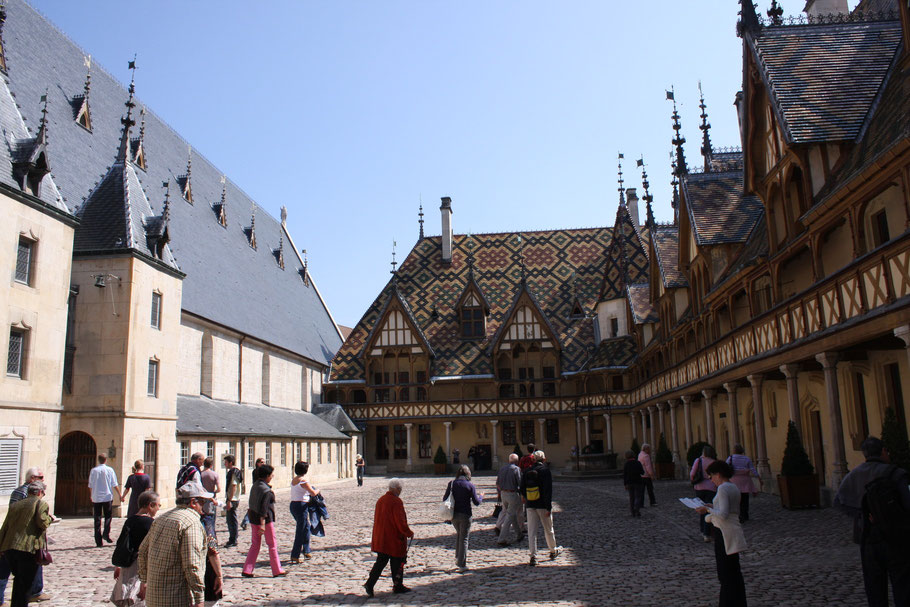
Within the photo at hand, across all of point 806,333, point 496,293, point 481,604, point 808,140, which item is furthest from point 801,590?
point 496,293

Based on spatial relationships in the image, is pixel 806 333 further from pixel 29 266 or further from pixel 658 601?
pixel 29 266

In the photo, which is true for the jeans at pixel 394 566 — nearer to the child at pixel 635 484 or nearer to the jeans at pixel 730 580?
the jeans at pixel 730 580

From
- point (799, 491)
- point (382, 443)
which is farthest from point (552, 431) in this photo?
point (799, 491)

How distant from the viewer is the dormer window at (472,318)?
161 feet

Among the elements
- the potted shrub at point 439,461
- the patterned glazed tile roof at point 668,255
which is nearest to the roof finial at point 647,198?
the patterned glazed tile roof at point 668,255

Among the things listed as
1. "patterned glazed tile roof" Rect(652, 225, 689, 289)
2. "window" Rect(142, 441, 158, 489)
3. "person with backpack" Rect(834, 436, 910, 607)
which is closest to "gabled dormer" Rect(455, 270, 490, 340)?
"patterned glazed tile roof" Rect(652, 225, 689, 289)

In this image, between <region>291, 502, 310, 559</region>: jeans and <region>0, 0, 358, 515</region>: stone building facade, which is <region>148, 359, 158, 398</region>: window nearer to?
<region>0, 0, 358, 515</region>: stone building facade

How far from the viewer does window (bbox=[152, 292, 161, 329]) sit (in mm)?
22359

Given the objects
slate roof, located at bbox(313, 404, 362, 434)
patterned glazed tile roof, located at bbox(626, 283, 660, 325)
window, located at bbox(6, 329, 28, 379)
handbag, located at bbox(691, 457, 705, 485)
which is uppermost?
patterned glazed tile roof, located at bbox(626, 283, 660, 325)

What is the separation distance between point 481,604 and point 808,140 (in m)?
13.0

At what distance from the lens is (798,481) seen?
1539cm

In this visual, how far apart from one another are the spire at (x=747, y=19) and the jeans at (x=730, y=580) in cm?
1673

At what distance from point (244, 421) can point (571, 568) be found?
2315 cm

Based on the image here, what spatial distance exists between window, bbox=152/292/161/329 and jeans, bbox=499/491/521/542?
1379cm
